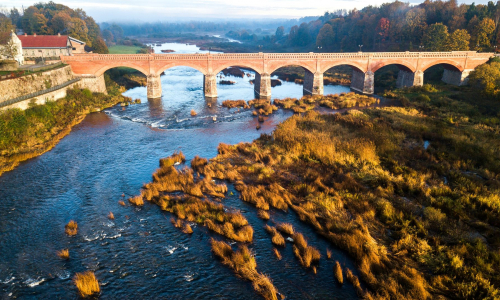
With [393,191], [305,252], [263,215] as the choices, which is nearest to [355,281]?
[305,252]

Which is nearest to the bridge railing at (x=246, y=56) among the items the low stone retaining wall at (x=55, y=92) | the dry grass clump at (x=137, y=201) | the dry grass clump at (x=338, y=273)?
the low stone retaining wall at (x=55, y=92)

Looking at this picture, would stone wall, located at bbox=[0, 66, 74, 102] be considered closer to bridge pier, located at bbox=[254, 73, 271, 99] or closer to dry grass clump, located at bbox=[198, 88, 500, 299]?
dry grass clump, located at bbox=[198, 88, 500, 299]

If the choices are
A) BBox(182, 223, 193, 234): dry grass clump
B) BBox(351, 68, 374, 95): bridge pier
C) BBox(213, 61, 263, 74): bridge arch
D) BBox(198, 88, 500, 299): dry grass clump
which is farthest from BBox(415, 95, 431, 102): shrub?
BBox(182, 223, 193, 234): dry grass clump

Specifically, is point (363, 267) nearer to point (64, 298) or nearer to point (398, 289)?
point (398, 289)

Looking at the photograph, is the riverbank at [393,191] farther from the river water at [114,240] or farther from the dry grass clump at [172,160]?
the dry grass clump at [172,160]

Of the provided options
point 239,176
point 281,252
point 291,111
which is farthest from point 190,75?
point 281,252
